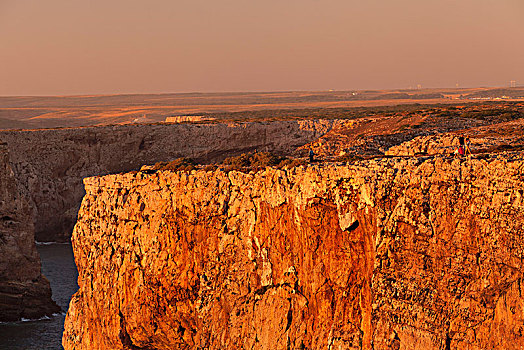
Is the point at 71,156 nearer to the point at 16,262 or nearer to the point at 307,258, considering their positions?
the point at 16,262

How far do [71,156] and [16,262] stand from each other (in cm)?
3620

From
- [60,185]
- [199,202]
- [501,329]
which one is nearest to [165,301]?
[199,202]

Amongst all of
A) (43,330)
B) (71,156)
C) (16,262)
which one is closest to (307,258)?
(43,330)

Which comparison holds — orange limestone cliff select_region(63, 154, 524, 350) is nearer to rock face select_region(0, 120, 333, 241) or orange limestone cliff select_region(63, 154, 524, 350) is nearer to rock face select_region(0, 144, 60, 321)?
rock face select_region(0, 144, 60, 321)

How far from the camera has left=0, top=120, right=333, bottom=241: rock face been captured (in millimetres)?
76375

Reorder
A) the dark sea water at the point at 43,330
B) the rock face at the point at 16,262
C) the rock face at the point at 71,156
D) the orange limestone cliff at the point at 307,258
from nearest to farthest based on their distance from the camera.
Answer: the orange limestone cliff at the point at 307,258 → the dark sea water at the point at 43,330 → the rock face at the point at 16,262 → the rock face at the point at 71,156

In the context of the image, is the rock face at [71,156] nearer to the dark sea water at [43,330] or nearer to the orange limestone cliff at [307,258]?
the dark sea water at [43,330]

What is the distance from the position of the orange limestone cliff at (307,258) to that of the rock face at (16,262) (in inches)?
642

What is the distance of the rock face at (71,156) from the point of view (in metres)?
76.4

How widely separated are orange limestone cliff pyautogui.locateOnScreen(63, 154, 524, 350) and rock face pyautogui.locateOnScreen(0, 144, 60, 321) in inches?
642

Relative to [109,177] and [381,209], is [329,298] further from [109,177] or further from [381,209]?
Answer: [109,177]

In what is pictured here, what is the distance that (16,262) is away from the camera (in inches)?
1880

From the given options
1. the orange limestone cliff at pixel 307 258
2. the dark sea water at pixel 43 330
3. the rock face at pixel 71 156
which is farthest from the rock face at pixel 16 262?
the rock face at pixel 71 156

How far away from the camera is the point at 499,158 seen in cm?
2223
